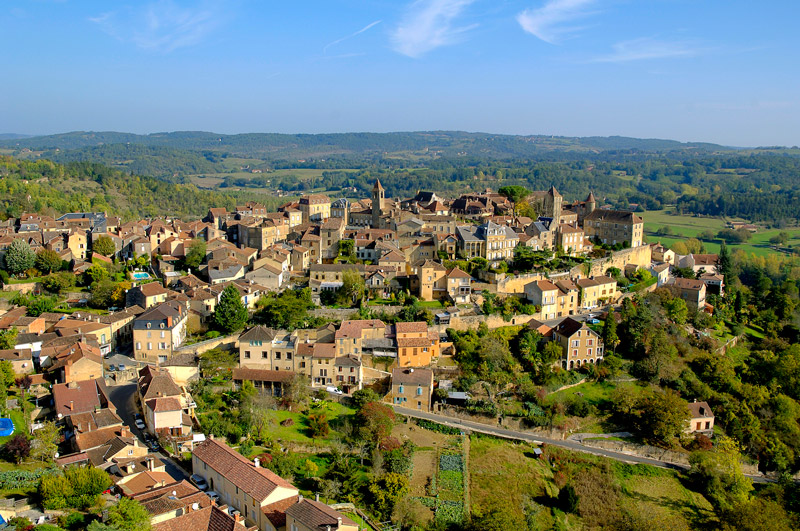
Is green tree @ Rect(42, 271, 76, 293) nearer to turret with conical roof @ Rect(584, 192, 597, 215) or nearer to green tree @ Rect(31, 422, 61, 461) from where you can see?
green tree @ Rect(31, 422, 61, 461)

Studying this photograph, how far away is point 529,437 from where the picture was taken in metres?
34.9

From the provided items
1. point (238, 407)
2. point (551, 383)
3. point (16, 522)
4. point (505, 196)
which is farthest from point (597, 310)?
point (16, 522)

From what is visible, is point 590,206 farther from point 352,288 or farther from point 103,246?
point 103,246

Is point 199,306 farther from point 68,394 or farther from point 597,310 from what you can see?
point 597,310

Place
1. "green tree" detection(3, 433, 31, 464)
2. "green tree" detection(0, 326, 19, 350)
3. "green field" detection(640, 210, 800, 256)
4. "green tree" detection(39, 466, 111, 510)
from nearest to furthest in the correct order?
"green tree" detection(39, 466, 111, 510)
"green tree" detection(3, 433, 31, 464)
"green tree" detection(0, 326, 19, 350)
"green field" detection(640, 210, 800, 256)

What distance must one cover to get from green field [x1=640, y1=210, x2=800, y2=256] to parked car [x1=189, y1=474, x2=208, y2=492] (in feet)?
250

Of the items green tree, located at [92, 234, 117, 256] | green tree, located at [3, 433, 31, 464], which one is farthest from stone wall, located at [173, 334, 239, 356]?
green tree, located at [92, 234, 117, 256]

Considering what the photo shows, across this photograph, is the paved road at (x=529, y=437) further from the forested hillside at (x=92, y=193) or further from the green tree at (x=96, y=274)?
the forested hillside at (x=92, y=193)

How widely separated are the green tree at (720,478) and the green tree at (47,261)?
43.8 metres

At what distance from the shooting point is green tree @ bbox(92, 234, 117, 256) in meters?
49.4

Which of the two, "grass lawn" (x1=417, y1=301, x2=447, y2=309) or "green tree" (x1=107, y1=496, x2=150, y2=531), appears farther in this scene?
"grass lawn" (x1=417, y1=301, x2=447, y2=309)

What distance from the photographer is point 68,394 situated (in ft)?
96.1

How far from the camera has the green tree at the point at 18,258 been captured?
147 ft

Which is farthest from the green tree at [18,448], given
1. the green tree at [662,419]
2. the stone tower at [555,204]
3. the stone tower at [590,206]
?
the stone tower at [590,206]
